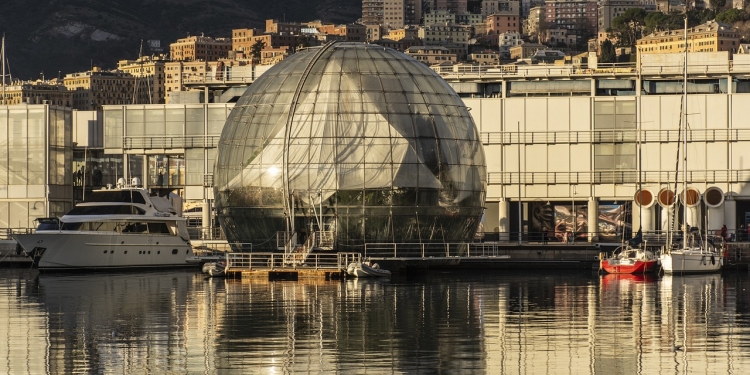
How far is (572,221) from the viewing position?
9731 centimetres

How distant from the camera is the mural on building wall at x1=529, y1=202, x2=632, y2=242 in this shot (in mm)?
95312

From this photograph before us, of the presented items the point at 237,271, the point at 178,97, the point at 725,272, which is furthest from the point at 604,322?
the point at 178,97

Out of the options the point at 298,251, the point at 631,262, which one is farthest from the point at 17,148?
the point at 631,262

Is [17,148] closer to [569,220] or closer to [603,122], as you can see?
[569,220]

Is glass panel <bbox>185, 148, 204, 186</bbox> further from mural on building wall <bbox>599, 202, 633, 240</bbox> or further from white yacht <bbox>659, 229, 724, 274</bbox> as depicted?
white yacht <bbox>659, 229, 724, 274</bbox>

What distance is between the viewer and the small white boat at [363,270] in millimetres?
64438

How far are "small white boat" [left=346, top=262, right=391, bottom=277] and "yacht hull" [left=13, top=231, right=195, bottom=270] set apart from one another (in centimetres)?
1788

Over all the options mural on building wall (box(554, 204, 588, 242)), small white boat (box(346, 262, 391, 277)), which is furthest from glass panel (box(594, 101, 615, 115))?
small white boat (box(346, 262, 391, 277))

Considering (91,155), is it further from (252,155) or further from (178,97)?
(252,155)

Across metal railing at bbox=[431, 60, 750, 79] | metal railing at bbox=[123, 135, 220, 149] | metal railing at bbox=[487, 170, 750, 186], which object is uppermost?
metal railing at bbox=[431, 60, 750, 79]

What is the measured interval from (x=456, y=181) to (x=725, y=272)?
1550 cm

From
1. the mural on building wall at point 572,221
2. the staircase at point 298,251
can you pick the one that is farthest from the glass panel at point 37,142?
the staircase at point 298,251

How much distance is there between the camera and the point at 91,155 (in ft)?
342

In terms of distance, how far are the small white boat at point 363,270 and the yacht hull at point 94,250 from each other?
17.9 m
